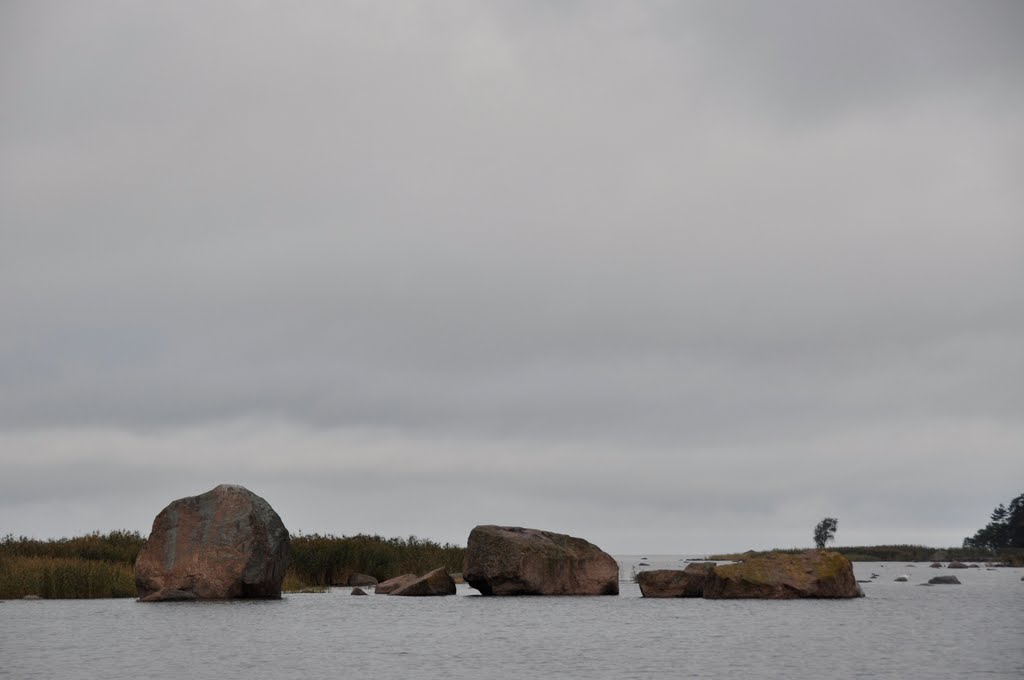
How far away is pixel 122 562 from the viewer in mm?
46938

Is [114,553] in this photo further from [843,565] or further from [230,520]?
[843,565]

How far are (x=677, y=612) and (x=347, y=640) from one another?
42.4ft

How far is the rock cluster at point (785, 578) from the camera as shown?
3847cm

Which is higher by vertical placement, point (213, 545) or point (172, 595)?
point (213, 545)

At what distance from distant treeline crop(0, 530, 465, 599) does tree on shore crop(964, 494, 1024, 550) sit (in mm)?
93397

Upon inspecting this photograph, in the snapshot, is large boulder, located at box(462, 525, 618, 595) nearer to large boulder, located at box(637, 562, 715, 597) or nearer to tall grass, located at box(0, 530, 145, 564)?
large boulder, located at box(637, 562, 715, 597)

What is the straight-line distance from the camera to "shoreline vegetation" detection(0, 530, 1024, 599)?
41.0 meters

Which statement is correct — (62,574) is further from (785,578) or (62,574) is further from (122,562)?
(785,578)

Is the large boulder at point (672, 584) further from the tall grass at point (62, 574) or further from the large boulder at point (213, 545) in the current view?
the tall grass at point (62, 574)

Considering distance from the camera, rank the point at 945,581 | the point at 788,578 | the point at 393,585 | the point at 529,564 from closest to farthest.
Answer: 1. the point at 788,578
2. the point at 529,564
3. the point at 393,585
4. the point at 945,581

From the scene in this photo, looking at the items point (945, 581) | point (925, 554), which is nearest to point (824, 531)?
point (925, 554)

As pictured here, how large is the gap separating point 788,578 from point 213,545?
18018 mm

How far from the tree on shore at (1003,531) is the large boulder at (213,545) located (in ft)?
380

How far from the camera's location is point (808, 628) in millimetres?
27891
